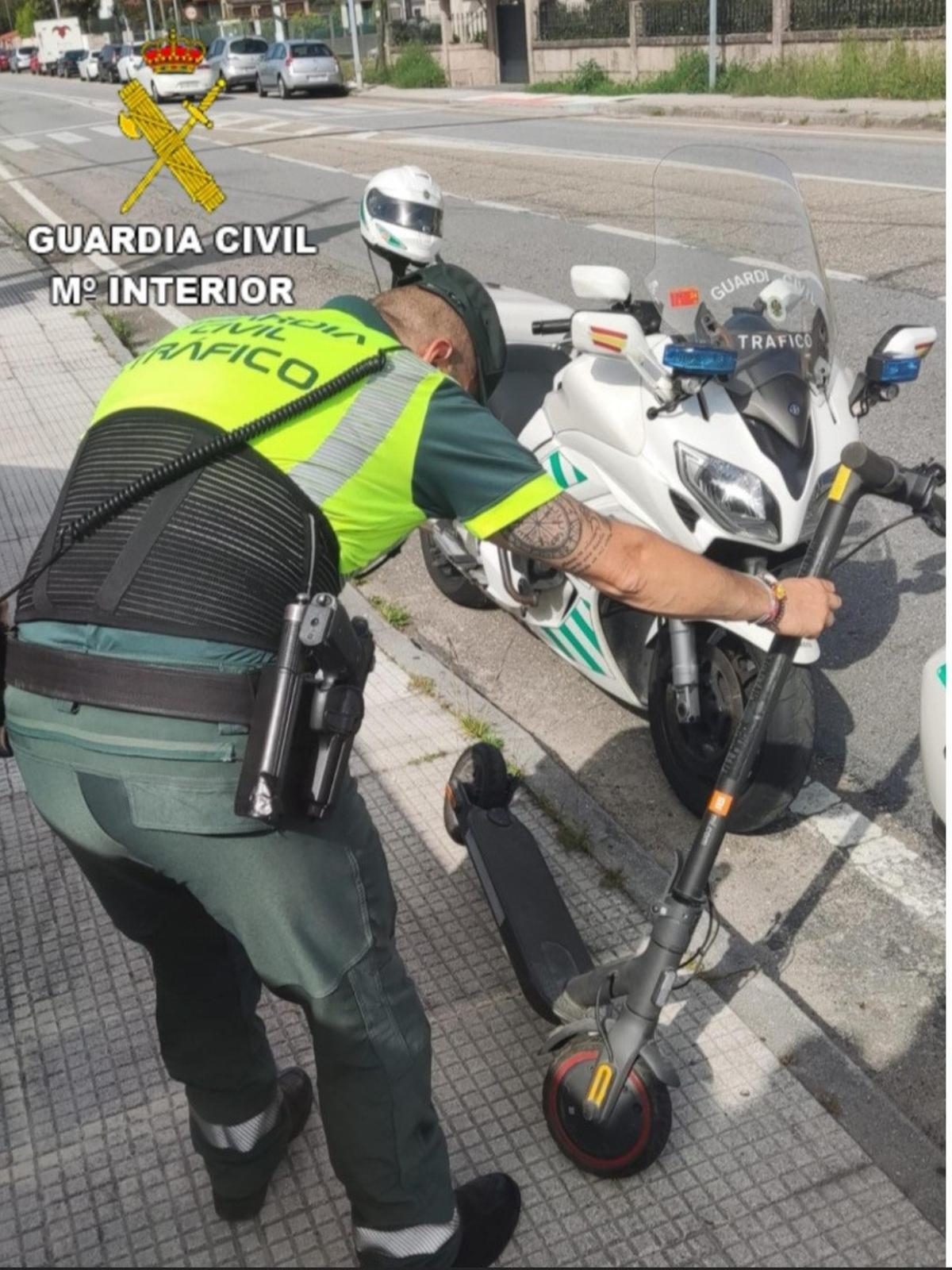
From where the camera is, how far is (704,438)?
11.5ft

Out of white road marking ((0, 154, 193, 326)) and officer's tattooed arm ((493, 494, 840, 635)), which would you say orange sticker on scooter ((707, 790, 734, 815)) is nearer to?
officer's tattooed arm ((493, 494, 840, 635))

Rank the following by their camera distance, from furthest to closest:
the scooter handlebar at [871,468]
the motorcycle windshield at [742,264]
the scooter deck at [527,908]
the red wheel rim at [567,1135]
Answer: the motorcycle windshield at [742,264] < the scooter deck at [527,908] < the red wheel rim at [567,1135] < the scooter handlebar at [871,468]

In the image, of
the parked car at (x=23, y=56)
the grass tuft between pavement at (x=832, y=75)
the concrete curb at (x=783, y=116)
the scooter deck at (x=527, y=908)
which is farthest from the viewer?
the parked car at (x=23, y=56)

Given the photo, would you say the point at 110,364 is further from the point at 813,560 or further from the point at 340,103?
the point at 340,103

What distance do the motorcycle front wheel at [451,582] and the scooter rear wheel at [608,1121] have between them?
→ 276cm

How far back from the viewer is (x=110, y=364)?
9383 millimetres

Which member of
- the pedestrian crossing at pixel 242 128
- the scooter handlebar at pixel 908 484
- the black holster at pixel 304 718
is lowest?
the pedestrian crossing at pixel 242 128

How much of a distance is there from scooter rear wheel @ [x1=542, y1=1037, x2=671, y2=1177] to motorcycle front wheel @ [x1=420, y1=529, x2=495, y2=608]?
276 centimetres

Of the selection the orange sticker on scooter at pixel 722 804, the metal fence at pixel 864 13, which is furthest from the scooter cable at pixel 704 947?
the metal fence at pixel 864 13

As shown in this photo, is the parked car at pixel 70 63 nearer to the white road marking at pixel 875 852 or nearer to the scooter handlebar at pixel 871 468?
the white road marking at pixel 875 852

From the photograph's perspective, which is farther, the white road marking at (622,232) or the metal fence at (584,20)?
the metal fence at (584,20)

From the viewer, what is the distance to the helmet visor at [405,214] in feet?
16.8

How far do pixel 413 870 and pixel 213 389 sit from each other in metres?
1.83

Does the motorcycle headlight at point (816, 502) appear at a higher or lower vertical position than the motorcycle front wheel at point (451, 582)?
higher
